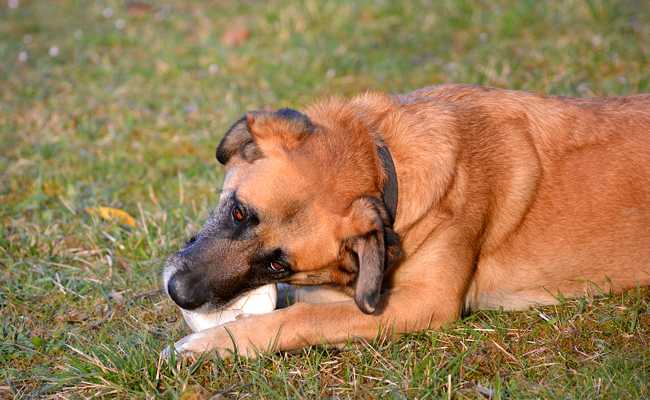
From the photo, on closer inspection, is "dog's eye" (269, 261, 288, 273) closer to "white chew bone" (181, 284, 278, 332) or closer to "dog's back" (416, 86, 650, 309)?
"white chew bone" (181, 284, 278, 332)

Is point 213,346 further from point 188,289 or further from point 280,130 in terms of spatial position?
point 280,130

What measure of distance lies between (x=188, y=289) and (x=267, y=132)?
82 cm

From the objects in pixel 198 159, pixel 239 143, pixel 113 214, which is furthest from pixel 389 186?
pixel 198 159

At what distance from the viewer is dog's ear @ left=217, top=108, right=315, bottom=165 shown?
12.2ft

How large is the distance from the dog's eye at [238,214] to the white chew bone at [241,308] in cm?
40

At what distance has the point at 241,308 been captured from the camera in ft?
12.7

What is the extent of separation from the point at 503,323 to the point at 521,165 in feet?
2.69

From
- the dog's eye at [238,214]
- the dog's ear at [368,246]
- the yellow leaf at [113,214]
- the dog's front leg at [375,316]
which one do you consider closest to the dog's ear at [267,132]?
the dog's eye at [238,214]

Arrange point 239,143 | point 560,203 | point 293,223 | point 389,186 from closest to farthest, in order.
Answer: point 293,223
point 389,186
point 239,143
point 560,203

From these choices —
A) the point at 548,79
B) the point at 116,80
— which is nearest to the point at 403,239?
the point at 548,79

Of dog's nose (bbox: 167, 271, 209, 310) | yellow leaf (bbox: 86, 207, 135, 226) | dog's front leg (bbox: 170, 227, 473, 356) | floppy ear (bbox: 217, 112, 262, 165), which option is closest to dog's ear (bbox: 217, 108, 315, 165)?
floppy ear (bbox: 217, 112, 262, 165)

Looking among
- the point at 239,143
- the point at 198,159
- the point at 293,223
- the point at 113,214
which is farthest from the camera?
the point at 198,159

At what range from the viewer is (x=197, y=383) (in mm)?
3559

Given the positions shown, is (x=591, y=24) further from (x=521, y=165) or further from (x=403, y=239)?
(x=403, y=239)
